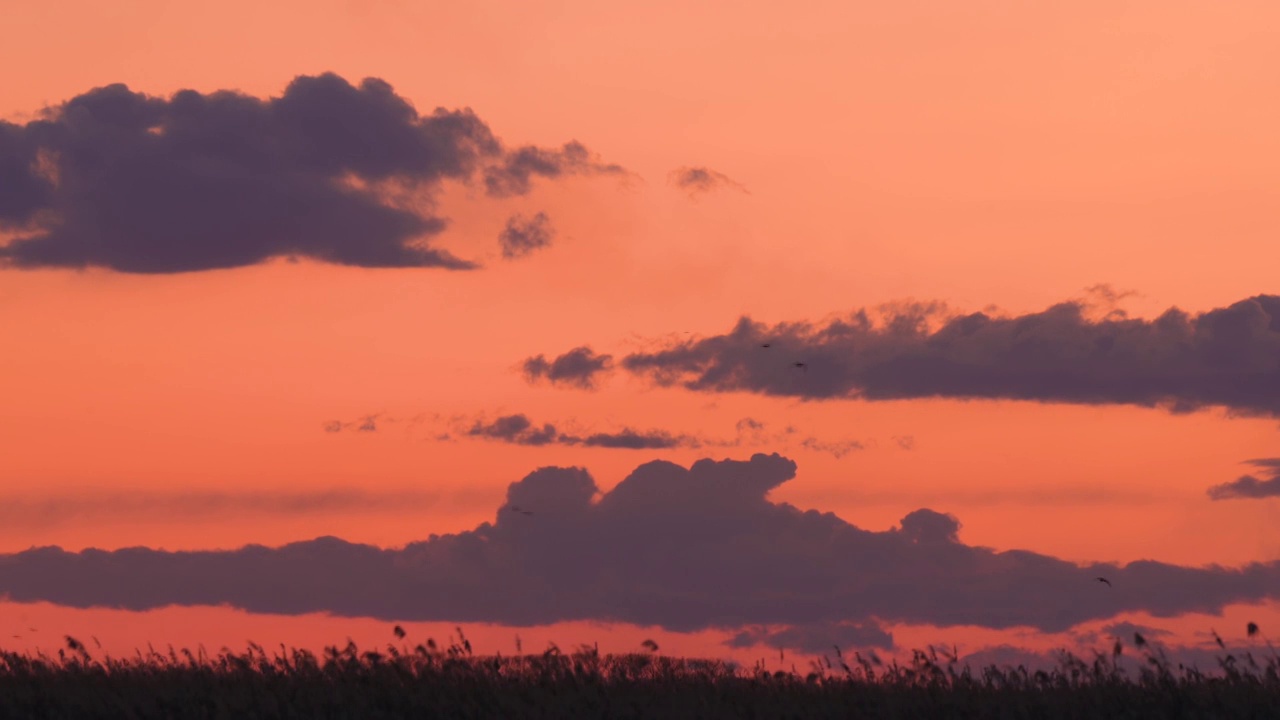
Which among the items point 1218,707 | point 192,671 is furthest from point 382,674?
point 1218,707

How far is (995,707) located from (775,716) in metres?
3.32

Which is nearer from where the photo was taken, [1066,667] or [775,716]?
[775,716]

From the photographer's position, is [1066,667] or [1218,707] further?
[1066,667]

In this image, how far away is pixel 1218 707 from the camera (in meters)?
22.3

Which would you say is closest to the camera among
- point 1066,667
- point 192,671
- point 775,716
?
point 775,716

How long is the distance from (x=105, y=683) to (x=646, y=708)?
8950 mm

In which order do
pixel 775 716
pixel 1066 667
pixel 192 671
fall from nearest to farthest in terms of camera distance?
pixel 775 716
pixel 1066 667
pixel 192 671

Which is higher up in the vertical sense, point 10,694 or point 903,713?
point 10,694

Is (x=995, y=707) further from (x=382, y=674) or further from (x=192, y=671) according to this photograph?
(x=192, y=671)

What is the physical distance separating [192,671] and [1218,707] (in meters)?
16.0

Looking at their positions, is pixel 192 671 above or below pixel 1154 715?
above

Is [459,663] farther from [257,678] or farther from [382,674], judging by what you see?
[257,678]

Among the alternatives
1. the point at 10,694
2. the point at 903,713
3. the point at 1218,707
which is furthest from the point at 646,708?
the point at 10,694

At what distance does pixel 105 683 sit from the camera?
2503 centimetres
